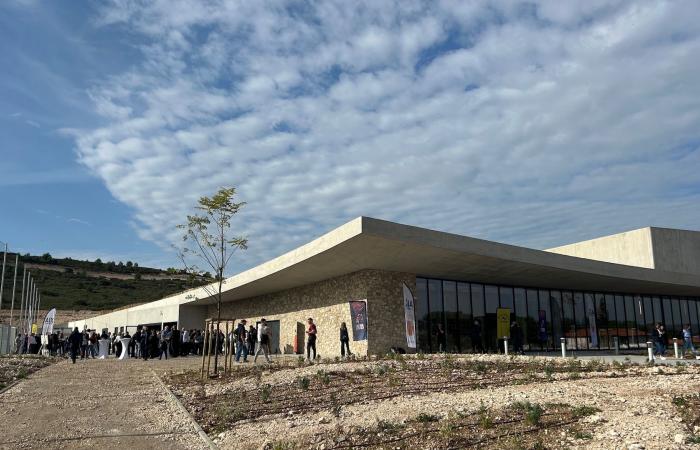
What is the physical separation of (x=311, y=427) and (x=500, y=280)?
Result: 19350mm

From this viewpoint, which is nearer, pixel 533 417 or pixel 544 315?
pixel 533 417

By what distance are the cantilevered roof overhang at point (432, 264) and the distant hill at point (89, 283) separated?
46.4 meters

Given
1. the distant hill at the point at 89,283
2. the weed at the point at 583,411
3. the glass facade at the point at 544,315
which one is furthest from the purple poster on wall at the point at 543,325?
the distant hill at the point at 89,283

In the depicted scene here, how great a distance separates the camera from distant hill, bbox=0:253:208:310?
249 feet

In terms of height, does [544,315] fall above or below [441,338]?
above

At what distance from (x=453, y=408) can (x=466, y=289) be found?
17.5 meters

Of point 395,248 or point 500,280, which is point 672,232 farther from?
point 395,248

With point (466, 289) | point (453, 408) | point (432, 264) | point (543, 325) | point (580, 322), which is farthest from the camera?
point (580, 322)

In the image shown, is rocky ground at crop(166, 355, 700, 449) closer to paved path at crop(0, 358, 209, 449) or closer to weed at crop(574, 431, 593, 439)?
weed at crop(574, 431, 593, 439)

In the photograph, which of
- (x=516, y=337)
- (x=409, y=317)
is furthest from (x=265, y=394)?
(x=516, y=337)

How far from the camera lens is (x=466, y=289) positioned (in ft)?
83.5

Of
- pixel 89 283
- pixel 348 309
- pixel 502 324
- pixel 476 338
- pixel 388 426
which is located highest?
pixel 89 283

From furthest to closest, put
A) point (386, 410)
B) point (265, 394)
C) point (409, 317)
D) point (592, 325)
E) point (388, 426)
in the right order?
point (592, 325), point (409, 317), point (265, 394), point (386, 410), point (388, 426)

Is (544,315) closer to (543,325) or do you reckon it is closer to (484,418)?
(543,325)
